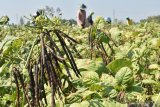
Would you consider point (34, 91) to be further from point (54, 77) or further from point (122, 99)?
point (122, 99)

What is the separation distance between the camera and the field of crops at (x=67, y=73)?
147 cm

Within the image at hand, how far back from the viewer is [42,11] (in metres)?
1.58

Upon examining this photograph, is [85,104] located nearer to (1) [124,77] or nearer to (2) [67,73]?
(2) [67,73]

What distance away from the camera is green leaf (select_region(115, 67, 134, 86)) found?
194 cm

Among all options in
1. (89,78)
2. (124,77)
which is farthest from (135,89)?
(89,78)

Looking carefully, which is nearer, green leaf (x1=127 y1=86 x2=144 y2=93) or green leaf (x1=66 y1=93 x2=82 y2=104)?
green leaf (x1=66 y1=93 x2=82 y2=104)

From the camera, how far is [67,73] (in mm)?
1730

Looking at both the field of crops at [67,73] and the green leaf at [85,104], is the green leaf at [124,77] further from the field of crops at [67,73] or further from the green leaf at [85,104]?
the green leaf at [85,104]

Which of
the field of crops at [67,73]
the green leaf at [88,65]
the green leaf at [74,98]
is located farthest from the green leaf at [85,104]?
the green leaf at [88,65]

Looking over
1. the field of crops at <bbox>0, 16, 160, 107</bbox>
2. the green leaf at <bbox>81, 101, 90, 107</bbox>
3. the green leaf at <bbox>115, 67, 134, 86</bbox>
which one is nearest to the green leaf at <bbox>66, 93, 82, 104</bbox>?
the field of crops at <bbox>0, 16, 160, 107</bbox>

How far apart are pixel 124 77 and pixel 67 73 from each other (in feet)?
1.07

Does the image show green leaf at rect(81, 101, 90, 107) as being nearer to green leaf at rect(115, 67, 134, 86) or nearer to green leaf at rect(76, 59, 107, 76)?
green leaf at rect(115, 67, 134, 86)

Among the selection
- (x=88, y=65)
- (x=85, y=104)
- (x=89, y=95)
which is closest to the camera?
(x=85, y=104)

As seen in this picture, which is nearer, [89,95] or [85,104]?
[85,104]
